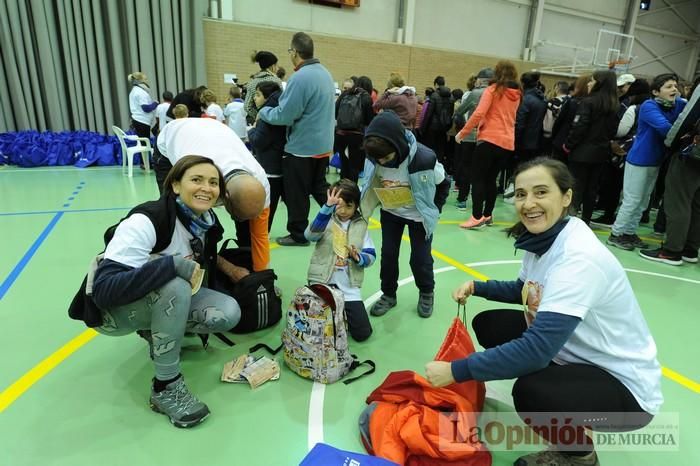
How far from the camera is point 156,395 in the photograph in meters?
1.79

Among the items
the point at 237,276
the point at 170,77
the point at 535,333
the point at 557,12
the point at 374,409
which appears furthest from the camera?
the point at 557,12

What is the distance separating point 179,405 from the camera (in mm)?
1758

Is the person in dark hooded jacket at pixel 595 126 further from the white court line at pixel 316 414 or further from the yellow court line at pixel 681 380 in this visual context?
the white court line at pixel 316 414

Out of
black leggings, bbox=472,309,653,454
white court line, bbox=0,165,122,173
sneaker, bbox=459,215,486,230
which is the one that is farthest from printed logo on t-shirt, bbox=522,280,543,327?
white court line, bbox=0,165,122,173

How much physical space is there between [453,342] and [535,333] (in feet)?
1.56

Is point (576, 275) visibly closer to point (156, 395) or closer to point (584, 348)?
point (584, 348)

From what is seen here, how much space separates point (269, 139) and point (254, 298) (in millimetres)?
1802

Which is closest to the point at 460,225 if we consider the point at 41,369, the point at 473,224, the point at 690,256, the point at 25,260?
the point at 473,224

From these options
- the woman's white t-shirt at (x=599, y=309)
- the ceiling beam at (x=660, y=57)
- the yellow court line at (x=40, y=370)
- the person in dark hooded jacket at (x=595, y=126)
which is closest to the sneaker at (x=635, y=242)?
the person in dark hooded jacket at (x=595, y=126)

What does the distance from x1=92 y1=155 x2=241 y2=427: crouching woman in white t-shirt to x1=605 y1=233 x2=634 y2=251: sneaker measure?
412 cm

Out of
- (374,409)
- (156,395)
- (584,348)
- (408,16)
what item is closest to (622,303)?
(584,348)

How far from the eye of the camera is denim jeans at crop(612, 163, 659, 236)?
3.98 metres

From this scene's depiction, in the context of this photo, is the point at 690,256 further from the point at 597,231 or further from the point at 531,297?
the point at 531,297

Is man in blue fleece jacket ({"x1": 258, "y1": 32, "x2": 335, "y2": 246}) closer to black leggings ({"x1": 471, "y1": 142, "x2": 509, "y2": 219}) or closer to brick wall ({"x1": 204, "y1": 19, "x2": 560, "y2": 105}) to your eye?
black leggings ({"x1": 471, "y1": 142, "x2": 509, "y2": 219})
